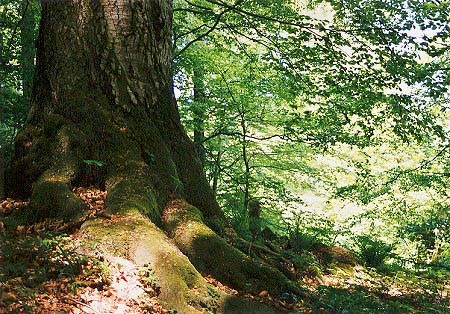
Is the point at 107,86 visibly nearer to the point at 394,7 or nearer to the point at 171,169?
the point at 171,169

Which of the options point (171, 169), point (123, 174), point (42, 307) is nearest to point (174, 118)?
point (171, 169)

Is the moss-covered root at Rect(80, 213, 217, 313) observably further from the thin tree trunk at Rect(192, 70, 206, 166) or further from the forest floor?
the thin tree trunk at Rect(192, 70, 206, 166)

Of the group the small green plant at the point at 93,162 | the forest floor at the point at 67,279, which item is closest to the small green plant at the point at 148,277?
the forest floor at the point at 67,279

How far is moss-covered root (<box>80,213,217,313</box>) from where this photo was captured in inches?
137

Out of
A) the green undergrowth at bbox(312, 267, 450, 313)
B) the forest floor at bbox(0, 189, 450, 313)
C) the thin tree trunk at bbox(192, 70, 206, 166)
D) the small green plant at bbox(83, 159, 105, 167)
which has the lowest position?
the green undergrowth at bbox(312, 267, 450, 313)


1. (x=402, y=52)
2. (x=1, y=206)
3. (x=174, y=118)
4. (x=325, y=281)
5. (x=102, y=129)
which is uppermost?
(x=402, y=52)

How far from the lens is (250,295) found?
445 cm

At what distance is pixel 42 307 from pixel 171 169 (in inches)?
108

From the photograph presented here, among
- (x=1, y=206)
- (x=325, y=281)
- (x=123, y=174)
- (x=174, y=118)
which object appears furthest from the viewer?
(x=325, y=281)

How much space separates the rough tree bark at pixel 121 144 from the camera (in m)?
4.09

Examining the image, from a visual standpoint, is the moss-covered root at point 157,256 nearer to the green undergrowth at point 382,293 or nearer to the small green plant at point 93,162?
the small green plant at point 93,162

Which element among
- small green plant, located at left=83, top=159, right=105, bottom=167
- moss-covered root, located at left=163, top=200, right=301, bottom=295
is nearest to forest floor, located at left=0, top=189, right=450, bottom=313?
moss-covered root, located at left=163, top=200, right=301, bottom=295

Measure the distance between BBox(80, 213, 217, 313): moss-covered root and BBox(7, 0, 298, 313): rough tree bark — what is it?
0.05ft

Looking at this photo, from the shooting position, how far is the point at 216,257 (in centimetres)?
459
